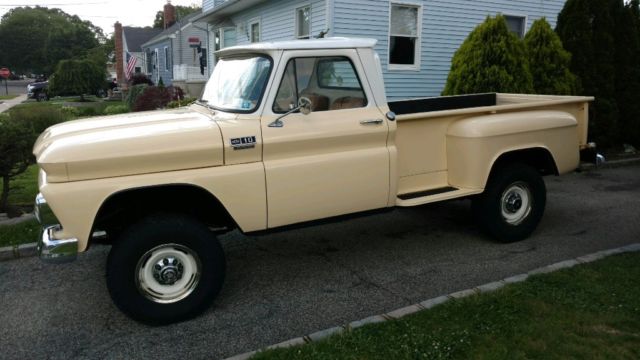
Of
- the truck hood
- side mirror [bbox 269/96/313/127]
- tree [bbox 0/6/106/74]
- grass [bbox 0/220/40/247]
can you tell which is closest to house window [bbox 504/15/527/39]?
side mirror [bbox 269/96/313/127]

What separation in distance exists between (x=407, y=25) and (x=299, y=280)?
1004 centimetres

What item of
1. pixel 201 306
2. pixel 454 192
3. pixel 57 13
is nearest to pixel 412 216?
pixel 454 192

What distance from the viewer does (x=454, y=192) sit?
5.20 m

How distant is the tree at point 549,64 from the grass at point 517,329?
638 cm

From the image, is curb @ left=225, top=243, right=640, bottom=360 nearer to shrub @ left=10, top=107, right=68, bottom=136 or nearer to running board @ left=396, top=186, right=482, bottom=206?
running board @ left=396, top=186, right=482, bottom=206

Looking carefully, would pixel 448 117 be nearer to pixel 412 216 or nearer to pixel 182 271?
pixel 412 216

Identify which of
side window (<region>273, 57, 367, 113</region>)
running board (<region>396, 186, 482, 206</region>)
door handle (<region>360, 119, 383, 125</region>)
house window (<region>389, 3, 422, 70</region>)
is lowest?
running board (<region>396, 186, 482, 206</region>)

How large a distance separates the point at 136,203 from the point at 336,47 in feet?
6.93

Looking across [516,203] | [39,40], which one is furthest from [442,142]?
[39,40]

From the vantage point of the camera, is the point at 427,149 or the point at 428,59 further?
the point at 428,59

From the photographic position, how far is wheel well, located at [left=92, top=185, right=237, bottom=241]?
4020 mm

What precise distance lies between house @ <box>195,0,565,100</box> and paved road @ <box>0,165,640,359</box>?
22.2ft

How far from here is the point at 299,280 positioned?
16.1 feet

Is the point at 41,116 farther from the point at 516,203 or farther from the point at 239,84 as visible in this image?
the point at 516,203
